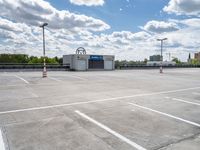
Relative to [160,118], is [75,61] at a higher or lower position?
higher

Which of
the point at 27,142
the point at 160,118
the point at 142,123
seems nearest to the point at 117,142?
the point at 142,123

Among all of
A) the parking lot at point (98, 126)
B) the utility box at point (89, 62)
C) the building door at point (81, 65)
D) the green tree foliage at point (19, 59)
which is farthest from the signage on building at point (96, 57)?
the green tree foliage at point (19, 59)

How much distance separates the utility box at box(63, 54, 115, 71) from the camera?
126ft

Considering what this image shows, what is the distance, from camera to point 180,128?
5.18m

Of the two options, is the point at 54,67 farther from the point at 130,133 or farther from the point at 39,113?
the point at 130,133

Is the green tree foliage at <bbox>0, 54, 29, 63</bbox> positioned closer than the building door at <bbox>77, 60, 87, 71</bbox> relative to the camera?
No

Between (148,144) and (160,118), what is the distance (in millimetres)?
2110

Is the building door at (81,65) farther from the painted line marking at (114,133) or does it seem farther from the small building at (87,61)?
the painted line marking at (114,133)

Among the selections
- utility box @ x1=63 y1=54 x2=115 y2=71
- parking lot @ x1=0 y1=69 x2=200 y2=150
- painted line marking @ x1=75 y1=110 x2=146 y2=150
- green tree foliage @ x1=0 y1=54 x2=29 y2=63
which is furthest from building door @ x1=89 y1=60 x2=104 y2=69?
green tree foliage @ x1=0 y1=54 x2=29 y2=63

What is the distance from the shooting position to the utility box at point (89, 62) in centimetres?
3853

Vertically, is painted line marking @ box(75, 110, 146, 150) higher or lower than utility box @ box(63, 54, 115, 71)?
lower

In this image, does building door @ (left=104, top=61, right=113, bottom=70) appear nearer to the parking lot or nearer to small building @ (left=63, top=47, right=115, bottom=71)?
small building @ (left=63, top=47, right=115, bottom=71)

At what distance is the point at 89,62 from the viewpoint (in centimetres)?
4066

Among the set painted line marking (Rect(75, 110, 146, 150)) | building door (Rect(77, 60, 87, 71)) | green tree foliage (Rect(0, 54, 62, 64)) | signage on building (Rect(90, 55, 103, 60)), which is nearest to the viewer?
painted line marking (Rect(75, 110, 146, 150))
